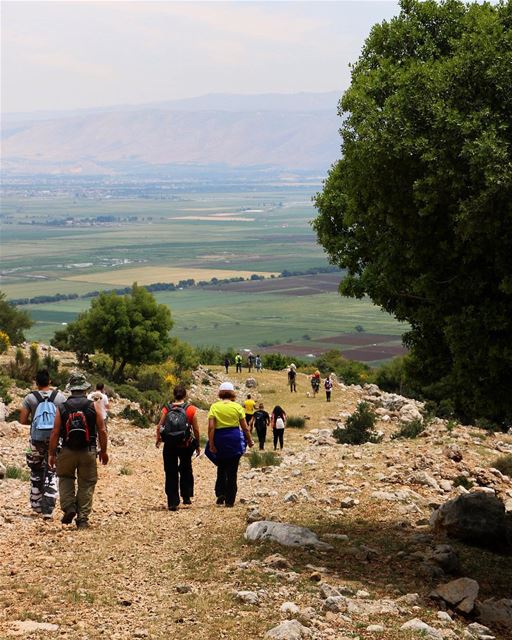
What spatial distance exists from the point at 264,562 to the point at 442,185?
16.3 ft

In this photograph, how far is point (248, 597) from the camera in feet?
32.8

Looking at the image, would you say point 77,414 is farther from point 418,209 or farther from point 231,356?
point 231,356

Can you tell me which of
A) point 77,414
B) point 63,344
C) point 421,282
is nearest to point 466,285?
point 421,282

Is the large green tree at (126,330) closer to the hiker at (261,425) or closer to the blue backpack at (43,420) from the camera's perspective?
the hiker at (261,425)

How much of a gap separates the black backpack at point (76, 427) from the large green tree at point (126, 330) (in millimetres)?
30167

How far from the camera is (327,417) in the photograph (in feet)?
125

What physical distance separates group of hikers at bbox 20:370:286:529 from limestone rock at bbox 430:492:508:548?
3295 mm

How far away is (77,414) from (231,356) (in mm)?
52824

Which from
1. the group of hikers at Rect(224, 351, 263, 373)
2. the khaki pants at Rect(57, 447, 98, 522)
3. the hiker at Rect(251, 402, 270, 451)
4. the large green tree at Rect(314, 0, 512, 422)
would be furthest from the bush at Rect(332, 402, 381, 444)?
the group of hikers at Rect(224, 351, 263, 373)

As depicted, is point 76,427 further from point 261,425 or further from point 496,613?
point 261,425

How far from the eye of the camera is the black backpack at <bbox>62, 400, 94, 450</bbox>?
41.3 feet

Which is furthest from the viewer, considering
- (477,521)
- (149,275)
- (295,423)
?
(149,275)

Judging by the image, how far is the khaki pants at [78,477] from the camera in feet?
41.9

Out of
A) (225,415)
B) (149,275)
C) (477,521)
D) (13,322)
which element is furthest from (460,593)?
(149,275)
